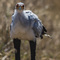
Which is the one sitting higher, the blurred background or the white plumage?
the white plumage

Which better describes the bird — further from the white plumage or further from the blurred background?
the blurred background

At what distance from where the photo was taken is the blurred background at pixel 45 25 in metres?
2.34

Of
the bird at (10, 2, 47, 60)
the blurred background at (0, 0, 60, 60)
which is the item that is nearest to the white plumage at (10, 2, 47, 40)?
the bird at (10, 2, 47, 60)

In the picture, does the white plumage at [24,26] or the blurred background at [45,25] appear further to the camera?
the blurred background at [45,25]

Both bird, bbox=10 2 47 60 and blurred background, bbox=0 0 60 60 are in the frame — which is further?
blurred background, bbox=0 0 60 60

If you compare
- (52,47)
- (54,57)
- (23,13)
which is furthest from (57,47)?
(23,13)

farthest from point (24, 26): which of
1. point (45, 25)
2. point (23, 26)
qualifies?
point (45, 25)

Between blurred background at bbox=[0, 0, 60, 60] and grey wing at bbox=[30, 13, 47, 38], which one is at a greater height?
grey wing at bbox=[30, 13, 47, 38]

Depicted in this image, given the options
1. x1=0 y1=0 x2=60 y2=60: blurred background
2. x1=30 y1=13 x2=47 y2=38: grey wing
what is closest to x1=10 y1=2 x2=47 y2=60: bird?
x1=30 y1=13 x2=47 y2=38: grey wing

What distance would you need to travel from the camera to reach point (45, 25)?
304 cm

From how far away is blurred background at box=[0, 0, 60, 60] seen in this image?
7.68 ft

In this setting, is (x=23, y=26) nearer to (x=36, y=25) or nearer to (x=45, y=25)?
(x=36, y=25)

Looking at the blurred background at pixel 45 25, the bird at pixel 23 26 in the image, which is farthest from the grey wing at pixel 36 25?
the blurred background at pixel 45 25

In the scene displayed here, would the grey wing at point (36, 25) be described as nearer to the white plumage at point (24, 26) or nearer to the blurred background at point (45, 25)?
the white plumage at point (24, 26)
